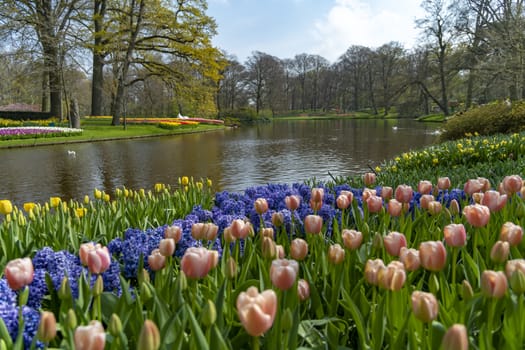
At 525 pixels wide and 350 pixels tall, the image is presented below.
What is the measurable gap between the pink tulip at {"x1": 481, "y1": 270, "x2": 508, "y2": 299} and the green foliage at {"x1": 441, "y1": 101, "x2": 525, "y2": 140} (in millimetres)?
9773

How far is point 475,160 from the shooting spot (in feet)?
20.7

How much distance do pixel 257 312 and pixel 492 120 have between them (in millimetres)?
11538

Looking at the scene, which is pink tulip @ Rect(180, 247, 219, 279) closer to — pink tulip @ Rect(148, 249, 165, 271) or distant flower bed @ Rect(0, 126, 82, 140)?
pink tulip @ Rect(148, 249, 165, 271)

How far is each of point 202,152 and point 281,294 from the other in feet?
47.8

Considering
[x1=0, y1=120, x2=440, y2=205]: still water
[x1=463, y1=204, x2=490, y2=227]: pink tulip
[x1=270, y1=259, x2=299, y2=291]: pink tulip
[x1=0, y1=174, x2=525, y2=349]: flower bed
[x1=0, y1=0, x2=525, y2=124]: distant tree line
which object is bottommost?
[x1=0, y1=120, x2=440, y2=205]: still water

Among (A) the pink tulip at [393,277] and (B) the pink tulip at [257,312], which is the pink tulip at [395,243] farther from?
(B) the pink tulip at [257,312]

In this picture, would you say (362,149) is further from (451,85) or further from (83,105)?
(83,105)

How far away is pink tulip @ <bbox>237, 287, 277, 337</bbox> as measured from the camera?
0.83 metres

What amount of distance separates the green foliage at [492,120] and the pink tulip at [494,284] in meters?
9.77

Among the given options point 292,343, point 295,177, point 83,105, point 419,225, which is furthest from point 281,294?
point 83,105

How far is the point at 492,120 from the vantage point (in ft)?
35.0

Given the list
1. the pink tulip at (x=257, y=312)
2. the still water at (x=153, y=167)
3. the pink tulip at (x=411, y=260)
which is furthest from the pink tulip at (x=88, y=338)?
the still water at (x=153, y=167)

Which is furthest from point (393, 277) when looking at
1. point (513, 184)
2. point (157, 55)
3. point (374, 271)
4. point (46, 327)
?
point (157, 55)

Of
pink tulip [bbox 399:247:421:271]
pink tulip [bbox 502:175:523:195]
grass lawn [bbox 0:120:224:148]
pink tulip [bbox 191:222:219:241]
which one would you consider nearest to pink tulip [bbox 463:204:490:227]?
pink tulip [bbox 399:247:421:271]
